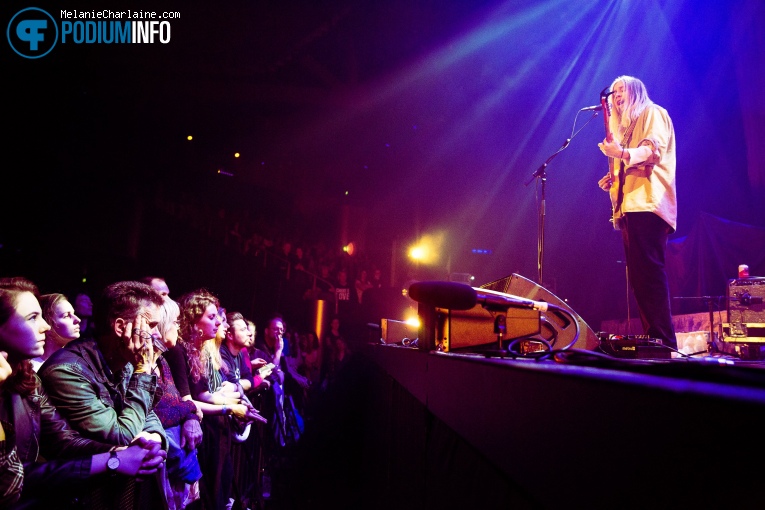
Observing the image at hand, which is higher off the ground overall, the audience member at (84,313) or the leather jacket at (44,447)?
the audience member at (84,313)

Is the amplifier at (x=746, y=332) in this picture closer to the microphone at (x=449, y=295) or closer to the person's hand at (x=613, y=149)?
the person's hand at (x=613, y=149)

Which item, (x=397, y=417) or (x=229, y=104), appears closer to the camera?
(x=397, y=417)

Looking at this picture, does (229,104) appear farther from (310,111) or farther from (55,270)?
(55,270)

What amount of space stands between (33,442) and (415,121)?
10090 mm

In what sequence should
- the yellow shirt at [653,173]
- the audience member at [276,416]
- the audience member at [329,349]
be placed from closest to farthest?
the yellow shirt at [653,173], the audience member at [276,416], the audience member at [329,349]

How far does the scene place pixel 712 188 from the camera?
8.39 meters

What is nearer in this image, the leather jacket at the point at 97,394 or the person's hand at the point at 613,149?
the leather jacket at the point at 97,394

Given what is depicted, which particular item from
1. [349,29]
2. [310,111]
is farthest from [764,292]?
[310,111]

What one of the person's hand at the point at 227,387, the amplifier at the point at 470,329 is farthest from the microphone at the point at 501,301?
the person's hand at the point at 227,387

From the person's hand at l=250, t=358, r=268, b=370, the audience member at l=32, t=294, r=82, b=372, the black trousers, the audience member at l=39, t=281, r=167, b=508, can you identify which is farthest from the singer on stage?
the person's hand at l=250, t=358, r=268, b=370

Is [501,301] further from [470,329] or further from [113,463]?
[113,463]

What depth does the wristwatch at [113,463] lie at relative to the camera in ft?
7.45

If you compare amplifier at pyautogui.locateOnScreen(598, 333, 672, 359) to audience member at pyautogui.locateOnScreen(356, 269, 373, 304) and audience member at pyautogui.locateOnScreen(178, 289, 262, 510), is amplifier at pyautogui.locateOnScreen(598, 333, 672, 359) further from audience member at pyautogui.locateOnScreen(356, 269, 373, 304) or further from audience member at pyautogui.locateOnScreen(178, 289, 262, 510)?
audience member at pyautogui.locateOnScreen(356, 269, 373, 304)

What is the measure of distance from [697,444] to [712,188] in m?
9.66
